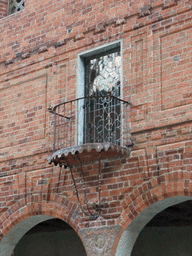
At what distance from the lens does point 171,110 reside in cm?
950

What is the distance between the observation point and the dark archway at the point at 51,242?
1475cm

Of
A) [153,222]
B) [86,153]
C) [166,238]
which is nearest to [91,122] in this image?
[86,153]

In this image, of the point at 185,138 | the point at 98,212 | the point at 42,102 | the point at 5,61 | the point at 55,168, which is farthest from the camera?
the point at 5,61

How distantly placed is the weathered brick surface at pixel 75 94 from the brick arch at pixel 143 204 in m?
0.02

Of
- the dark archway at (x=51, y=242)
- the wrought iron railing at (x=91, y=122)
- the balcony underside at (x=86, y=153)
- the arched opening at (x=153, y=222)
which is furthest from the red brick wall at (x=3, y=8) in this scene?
the arched opening at (x=153, y=222)

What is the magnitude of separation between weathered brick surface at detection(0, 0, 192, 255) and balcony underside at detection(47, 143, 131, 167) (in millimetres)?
153

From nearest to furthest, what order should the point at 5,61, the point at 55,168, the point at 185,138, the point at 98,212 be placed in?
the point at 185,138 → the point at 98,212 → the point at 55,168 → the point at 5,61

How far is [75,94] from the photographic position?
10.9 metres

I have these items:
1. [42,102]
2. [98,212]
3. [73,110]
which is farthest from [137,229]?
[42,102]

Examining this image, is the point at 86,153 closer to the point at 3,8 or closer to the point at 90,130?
the point at 90,130

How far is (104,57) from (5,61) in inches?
102

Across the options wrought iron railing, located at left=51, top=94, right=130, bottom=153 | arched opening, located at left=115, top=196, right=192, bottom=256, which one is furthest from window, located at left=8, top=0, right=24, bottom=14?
arched opening, located at left=115, top=196, right=192, bottom=256

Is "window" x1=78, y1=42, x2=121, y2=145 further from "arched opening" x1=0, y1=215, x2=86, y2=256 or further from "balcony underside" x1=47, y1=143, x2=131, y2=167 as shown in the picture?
"arched opening" x1=0, y1=215, x2=86, y2=256

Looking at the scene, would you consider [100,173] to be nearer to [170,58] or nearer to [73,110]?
[73,110]
